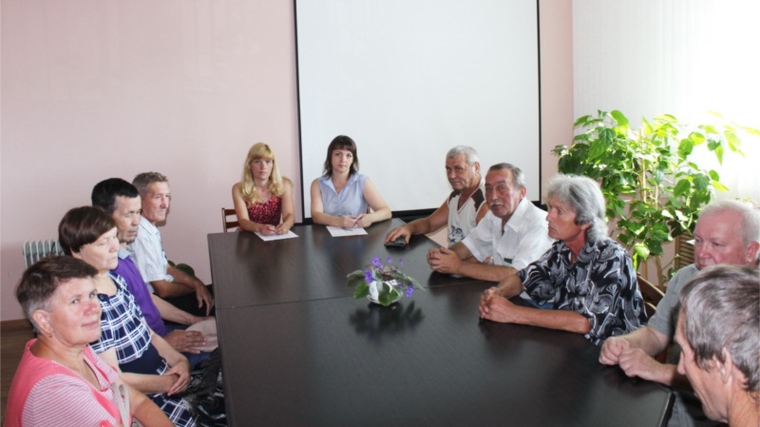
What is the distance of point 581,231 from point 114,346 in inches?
66.9

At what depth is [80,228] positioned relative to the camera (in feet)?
7.94

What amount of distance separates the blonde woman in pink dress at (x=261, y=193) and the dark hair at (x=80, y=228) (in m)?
1.87

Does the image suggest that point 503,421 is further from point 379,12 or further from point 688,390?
point 379,12

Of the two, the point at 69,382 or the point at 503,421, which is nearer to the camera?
the point at 503,421

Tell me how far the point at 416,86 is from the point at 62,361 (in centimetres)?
387

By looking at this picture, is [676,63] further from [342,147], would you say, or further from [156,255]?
[156,255]

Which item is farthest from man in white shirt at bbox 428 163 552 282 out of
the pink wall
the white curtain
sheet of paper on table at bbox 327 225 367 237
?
the pink wall

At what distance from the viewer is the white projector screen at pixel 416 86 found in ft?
16.7

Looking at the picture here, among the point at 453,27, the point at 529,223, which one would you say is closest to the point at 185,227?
the point at 453,27

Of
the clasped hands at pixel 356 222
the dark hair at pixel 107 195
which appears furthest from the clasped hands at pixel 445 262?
the dark hair at pixel 107 195

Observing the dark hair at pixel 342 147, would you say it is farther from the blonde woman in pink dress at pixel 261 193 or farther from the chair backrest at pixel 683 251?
the chair backrest at pixel 683 251

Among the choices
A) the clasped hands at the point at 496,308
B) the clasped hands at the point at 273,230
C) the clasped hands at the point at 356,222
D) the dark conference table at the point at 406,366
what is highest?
the clasped hands at the point at 356,222

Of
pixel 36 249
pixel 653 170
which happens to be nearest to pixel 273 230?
pixel 36 249

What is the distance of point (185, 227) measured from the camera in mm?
5051
